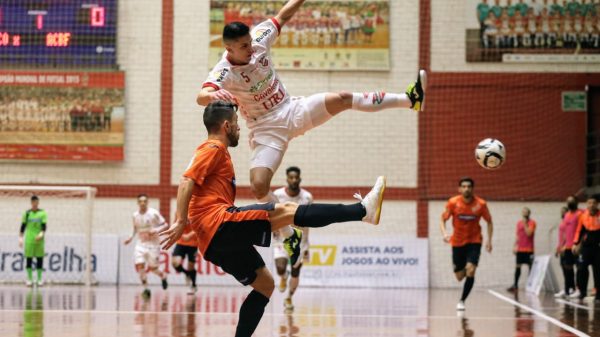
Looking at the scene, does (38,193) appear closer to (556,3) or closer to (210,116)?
(556,3)

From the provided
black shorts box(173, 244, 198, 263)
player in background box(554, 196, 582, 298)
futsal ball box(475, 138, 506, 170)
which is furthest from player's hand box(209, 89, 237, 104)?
player in background box(554, 196, 582, 298)

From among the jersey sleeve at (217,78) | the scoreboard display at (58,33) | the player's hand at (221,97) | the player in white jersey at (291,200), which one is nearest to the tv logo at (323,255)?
the scoreboard display at (58,33)

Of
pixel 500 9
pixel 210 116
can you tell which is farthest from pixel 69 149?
pixel 210 116

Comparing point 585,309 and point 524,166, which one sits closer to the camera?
point 585,309

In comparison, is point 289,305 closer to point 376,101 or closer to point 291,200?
point 291,200

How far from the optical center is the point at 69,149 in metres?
24.4

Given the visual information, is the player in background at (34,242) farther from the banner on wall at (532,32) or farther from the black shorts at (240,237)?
the black shorts at (240,237)

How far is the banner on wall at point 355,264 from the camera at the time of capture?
23.4 metres

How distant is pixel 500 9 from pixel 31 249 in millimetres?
13272

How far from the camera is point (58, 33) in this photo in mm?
23703

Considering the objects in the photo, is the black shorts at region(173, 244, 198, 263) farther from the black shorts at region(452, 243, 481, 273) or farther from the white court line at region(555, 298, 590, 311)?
the white court line at region(555, 298, 590, 311)

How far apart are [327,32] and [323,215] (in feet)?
57.1

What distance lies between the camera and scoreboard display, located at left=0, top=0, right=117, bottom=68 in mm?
23484

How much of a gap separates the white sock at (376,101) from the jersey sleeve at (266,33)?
3.65 ft
